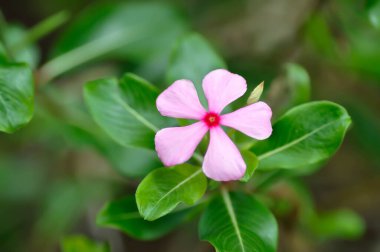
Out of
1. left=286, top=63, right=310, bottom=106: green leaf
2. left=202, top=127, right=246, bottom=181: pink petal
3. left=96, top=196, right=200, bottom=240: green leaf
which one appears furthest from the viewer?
left=286, top=63, right=310, bottom=106: green leaf

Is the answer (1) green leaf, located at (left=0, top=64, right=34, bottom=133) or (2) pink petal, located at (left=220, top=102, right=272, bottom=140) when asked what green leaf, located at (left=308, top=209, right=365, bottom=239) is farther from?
(1) green leaf, located at (left=0, top=64, right=34, bottom=133)

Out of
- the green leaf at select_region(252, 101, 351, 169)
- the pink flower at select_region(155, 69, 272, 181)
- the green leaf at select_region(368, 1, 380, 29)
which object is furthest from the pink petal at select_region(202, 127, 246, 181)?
the green leaf at select_region(368, 1, 380, 29)

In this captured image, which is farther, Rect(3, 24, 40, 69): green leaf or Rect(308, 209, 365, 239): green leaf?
Rect(308, 209, 365, 239): green leaf

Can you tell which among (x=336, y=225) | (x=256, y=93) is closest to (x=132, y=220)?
(x=256, y=93)

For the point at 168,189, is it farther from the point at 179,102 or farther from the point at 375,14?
the point at 375,14

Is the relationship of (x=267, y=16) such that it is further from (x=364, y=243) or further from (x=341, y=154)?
(x=364, y=243)

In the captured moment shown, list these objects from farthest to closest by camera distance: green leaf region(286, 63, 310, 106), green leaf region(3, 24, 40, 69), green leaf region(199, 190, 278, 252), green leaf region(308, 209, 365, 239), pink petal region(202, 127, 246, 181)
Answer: green leaf region(308, 209, 365, 239), green leaf region(3, 24, 40, 69), green leaf region(286, 63, 310, 106), green leaf region(199, 190, 278, 252), pink petal region(202, 127, 246, 181)

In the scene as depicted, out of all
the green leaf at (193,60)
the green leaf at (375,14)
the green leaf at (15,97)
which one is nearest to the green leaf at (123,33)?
the green leaf at (193,60)
